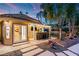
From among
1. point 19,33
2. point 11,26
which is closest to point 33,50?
point 19,33

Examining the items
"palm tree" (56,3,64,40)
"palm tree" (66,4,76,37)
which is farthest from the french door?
"palm tree" (66,4,76,37)

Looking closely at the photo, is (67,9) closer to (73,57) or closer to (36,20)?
(36,20)

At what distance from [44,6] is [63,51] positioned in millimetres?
1058

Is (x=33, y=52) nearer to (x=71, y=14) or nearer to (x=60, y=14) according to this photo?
(x=60, y=14)

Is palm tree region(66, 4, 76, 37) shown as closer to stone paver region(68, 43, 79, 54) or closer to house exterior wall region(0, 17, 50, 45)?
stone paver region(68, 43, 79, 54)

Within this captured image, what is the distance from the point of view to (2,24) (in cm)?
349

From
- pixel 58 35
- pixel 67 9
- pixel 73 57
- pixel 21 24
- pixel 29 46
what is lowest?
pixel 73 57

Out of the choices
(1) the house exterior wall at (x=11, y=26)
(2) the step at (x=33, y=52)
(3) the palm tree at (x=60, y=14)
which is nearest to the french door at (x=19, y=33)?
(1) the house exterior wall at (x=11, y=26)

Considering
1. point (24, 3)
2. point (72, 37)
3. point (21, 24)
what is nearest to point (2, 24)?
point (21, 24)

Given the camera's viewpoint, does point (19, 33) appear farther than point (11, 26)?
Yes

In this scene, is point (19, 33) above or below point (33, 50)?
Answer: above

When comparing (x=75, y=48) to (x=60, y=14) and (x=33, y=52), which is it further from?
(x=33, y=52)

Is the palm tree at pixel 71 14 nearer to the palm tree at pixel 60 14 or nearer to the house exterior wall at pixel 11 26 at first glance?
the palm tree at pixel 60 14

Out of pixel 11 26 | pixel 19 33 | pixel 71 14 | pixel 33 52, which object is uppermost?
pixel 71 14
